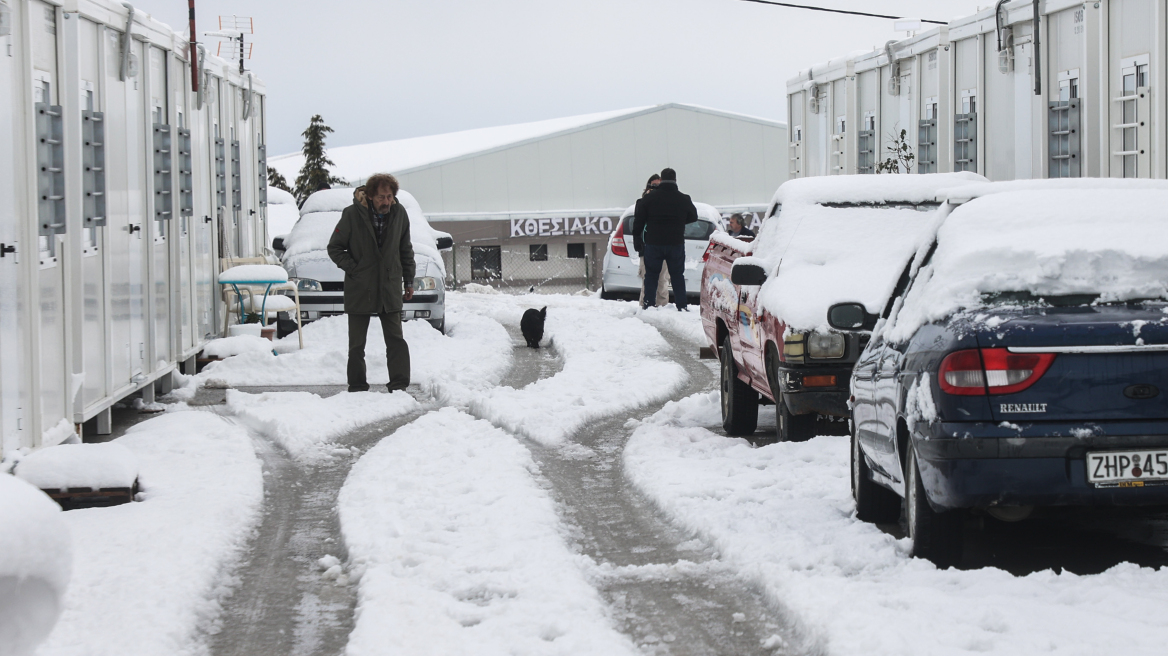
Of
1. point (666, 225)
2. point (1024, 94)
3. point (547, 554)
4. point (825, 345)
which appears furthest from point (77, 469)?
point (666, 225)

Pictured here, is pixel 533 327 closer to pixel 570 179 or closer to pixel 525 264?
pixel 525 264


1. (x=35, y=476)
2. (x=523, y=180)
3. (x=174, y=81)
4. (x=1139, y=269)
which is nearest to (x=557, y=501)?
(x=35, y=476)

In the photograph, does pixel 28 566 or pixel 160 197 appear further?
pixel 160 197

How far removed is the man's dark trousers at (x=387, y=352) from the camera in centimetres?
1189

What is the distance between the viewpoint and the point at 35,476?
7.05 metres

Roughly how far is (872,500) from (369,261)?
6418mm

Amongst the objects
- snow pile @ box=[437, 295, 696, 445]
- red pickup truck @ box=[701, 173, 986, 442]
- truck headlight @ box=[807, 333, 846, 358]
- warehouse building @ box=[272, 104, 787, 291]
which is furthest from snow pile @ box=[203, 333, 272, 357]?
warehouse building @ box=[272, 104, 787, 291]

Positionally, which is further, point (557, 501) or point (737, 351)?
point (737, 351)

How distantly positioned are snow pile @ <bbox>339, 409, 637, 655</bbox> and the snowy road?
2 centimetres

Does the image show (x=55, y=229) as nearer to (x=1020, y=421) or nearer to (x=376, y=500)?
(x=376, y=500)

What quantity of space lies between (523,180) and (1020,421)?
43543 mm

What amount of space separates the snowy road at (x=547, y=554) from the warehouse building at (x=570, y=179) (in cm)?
3495

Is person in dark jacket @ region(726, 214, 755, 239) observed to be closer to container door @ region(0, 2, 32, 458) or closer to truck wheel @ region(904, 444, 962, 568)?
container door @ region(0, 2, 32, 458)

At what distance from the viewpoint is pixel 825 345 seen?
27.2 feet
